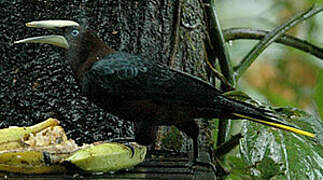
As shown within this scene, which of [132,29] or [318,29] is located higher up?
[318,29]

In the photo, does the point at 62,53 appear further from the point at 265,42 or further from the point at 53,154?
the point at 265,42

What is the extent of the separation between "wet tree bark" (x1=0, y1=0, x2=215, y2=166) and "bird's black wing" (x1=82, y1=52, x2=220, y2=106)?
0.37m

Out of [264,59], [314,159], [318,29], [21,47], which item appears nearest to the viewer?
[314,159]

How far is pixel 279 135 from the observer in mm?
1659

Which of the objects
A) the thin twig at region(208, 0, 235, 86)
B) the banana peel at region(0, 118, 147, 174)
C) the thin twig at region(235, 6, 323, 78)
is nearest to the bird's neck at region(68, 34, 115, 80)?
the banana peel at region(0, 118, 147, 174)

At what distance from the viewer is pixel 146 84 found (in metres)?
1.57

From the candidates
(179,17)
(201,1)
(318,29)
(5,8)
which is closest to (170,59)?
(179,17)

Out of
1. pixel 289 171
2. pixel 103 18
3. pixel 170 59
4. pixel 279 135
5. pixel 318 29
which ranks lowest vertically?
pixel 289 171

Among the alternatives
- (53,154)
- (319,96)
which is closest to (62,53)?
(53,154)

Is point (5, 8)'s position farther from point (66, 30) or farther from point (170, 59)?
point (170, 59)

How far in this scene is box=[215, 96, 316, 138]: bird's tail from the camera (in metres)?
1.49

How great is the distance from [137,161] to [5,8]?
904 mm

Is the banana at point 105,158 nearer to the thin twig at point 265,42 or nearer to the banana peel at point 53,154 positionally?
the banana peel at point 53,154

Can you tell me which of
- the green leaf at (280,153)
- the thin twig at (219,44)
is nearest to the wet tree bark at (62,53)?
the thin twig at (219,44)
